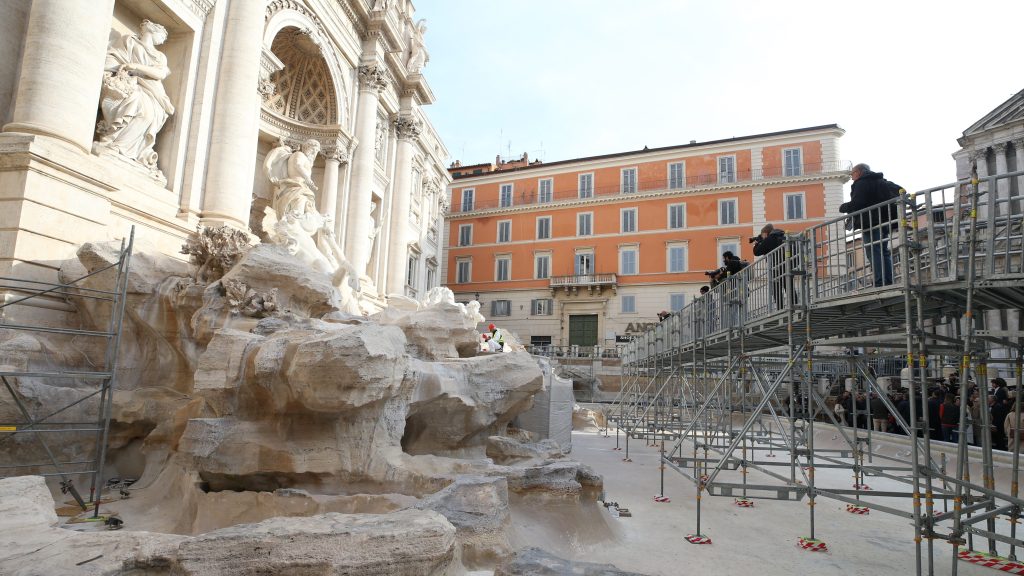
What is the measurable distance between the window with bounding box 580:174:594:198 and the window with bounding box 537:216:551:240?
266cm

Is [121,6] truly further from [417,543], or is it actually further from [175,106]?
[417,543]

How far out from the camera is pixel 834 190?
29.5 meters

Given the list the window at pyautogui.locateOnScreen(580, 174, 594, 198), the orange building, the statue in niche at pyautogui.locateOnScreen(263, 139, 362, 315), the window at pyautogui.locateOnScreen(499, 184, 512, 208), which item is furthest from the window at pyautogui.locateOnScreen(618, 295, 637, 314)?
the statue in niche at pyautogui.locateOnScreen(263, 139, 362, 315)

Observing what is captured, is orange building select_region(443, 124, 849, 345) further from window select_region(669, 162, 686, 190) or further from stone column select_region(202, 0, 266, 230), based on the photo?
stone column select_region(202, 0, 266, 230)

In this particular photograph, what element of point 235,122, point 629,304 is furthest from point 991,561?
point 629,304

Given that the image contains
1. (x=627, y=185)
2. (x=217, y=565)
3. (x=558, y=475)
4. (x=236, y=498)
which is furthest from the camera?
(x=627, y=185)

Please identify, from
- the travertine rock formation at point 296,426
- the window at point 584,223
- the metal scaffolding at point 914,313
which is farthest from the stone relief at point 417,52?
the metal scaffolding at point 914,313

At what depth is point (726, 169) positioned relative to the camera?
106ft

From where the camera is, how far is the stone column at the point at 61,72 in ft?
27.5

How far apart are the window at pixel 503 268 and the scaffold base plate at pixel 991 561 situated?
101 ft

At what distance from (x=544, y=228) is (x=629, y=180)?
6.01 m

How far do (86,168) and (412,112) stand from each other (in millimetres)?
17248

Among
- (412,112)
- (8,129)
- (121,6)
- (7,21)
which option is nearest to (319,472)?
(8,129)

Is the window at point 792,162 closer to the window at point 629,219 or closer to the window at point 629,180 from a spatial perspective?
the window at point 629,180
